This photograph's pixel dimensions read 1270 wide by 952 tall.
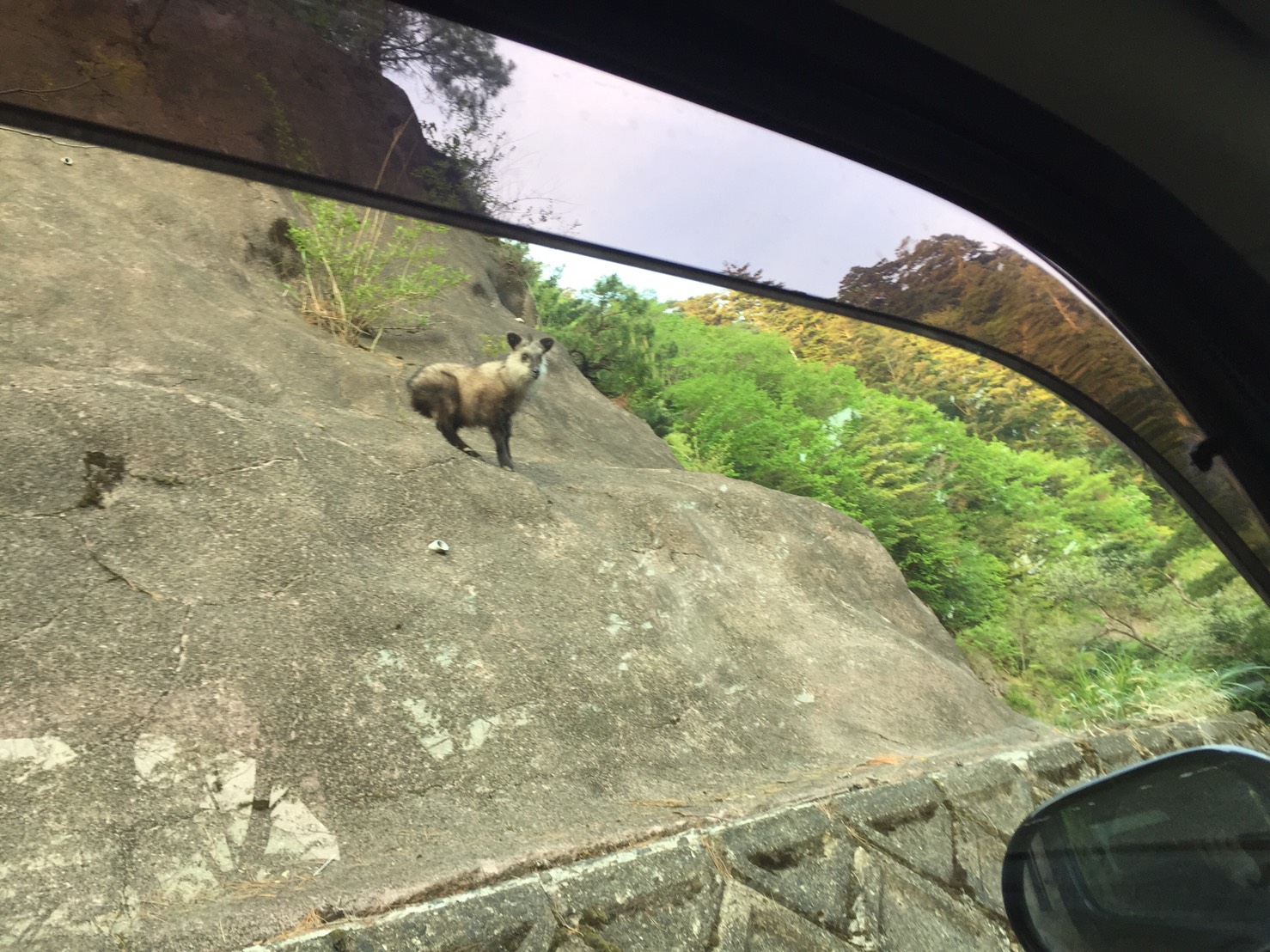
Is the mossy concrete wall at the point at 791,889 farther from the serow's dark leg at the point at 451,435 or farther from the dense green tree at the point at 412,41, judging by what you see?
the serow's dark leg at the point at 451,435

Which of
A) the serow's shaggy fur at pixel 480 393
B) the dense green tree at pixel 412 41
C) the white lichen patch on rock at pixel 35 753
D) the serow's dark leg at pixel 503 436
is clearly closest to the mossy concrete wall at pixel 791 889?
the white lichen patch on rock at pixel 35 753

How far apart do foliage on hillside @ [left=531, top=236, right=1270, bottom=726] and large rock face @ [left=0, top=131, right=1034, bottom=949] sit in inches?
57.3

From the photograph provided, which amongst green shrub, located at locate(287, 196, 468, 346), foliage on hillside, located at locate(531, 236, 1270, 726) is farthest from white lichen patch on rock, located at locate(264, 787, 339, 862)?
green shrub, located at locate(287, 196, 468, 346)

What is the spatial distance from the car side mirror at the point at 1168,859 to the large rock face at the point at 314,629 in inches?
72.6

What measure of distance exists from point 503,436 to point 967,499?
545cm

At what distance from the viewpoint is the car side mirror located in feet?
3.89

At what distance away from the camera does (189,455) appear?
168 inches

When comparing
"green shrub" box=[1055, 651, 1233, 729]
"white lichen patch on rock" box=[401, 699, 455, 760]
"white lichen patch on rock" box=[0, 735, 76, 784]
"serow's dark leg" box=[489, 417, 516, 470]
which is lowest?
"white lichen patch on rock" box=[0, 735, 76, 784]

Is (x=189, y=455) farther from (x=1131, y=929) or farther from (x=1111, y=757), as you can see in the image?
(x=1111, y=757)

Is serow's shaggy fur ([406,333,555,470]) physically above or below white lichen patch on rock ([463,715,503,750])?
above

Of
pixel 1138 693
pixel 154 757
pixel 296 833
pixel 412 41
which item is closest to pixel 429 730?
pixel 296 833

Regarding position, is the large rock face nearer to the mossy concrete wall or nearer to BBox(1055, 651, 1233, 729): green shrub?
the mossy concrete wall

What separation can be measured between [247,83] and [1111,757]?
199 inches

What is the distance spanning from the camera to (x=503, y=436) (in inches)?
229
